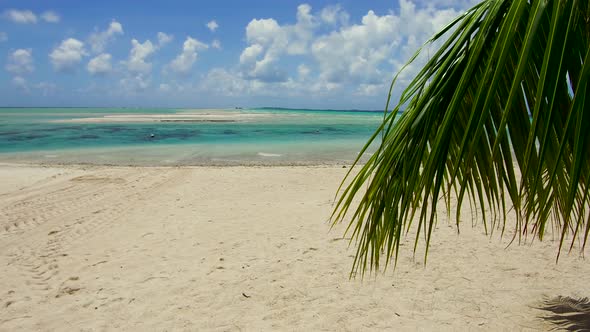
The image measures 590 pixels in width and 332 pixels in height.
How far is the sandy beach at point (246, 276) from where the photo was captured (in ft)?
13.4

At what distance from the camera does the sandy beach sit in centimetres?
409

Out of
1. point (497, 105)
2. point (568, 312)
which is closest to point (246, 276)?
point (568, 312)

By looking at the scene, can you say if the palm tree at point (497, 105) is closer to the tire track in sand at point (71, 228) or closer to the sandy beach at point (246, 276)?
the sandy beach at point (246, 276)

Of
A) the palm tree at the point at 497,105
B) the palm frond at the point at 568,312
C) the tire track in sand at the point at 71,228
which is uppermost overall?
the palm tree at the point at 497,105

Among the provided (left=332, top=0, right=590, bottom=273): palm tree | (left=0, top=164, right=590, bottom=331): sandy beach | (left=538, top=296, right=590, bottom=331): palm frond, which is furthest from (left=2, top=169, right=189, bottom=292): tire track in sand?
(left=538, top=296, right=590, bottom=331): palm frond

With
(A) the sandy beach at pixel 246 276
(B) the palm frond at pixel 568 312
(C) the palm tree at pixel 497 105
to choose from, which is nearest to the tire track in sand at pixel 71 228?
(A) the sandy beach at pixel 246 276

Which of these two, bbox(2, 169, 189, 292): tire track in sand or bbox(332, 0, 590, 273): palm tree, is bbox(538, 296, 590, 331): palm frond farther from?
bbox(2, 169, 189, 292): tire track in sand

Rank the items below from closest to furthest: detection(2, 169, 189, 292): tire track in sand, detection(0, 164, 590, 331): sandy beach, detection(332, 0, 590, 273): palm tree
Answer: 1. detection(332, 0, 590, 273): palm tree
2. detection(0, 164, 590, 331): sandy beach
3. detection(2, 169, 189, 292): tire track in sand

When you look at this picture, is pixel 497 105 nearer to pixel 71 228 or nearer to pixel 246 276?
pixel 246 276

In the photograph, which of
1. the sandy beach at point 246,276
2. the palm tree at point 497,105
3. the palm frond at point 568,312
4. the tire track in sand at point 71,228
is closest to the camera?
the palm tree at point 497,105

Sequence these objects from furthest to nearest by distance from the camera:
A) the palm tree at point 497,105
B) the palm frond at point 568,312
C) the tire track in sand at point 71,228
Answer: the tire track in sand at point 71,228
the palm frond at point 568,312
the palm tree at point 497,105

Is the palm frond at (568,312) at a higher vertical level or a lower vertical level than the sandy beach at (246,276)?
higher

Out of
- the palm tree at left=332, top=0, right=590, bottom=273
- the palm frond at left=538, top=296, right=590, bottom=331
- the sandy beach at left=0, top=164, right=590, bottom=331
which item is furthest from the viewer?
the sandy beach at left=0, top=164, right=590, bottom=331

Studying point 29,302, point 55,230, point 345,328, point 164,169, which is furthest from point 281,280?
point 164,169
